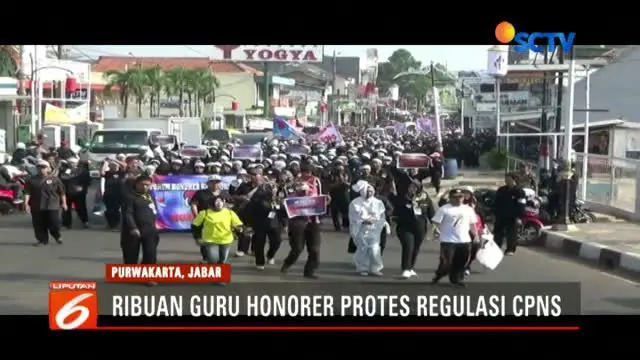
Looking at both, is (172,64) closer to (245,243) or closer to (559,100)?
(559,100)

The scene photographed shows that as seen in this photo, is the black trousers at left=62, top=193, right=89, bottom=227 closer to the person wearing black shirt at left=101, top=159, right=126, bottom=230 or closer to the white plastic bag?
the person wearing black shirt at left=101, top=159, right=126, bottom=230

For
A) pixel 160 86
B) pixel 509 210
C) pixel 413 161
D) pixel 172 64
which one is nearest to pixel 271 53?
pixel 160 86

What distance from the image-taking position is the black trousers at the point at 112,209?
65.7 ft

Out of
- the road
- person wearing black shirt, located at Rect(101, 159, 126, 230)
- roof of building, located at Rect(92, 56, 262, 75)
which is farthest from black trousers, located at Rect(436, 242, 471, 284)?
roof of building, located at Rect(92, 56, 262, 75)

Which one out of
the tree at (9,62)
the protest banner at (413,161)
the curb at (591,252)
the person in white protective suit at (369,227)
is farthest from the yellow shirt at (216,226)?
the tree at (9,62)

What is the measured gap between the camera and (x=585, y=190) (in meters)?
23.6

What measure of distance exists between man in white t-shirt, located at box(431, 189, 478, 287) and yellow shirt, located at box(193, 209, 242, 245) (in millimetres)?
2801

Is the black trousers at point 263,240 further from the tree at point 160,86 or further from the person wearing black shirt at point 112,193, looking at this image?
the tree at point 160,86

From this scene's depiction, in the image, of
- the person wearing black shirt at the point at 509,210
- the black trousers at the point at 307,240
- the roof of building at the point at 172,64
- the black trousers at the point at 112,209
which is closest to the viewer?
the black trousers at the point at 307,240

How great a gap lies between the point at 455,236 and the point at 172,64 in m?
69.8

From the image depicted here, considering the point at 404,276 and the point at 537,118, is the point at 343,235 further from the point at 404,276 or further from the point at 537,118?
the point at 537,118
